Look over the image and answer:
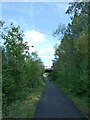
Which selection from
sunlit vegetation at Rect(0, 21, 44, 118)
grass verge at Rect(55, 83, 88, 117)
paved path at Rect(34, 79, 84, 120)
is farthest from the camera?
grass verge at Rect(55, 83, 88, 117)

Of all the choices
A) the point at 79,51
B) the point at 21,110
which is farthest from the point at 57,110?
the point at 79,51

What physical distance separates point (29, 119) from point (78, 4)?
6.45 metres

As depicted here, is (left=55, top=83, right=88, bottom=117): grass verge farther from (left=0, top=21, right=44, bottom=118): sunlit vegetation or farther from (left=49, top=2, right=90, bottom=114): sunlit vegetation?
(left=0, top=21, right=44, bottom=118): sunlit vegetation

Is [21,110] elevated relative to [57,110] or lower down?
elevated

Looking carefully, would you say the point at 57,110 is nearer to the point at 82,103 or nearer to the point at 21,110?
the point at 21,110

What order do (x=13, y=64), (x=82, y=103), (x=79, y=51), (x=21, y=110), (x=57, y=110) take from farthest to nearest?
(x=79, y=51) → (x=82, y=103) → (x=57, y=110) → (x=21, y=110) → (x=13, y=64)

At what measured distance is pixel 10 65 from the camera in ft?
56.1

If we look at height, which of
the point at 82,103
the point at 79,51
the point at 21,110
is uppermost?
the point at 79,51

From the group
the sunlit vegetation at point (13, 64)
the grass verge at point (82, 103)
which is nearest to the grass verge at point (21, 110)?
the sunlit vegetation at point (13, 64)

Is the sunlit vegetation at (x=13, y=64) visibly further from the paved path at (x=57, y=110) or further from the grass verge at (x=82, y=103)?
the grass verge at (x=82, y=103)

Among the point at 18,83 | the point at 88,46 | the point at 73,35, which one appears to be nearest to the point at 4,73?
the point at 18,83

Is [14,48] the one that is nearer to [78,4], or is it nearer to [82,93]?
[78,4]

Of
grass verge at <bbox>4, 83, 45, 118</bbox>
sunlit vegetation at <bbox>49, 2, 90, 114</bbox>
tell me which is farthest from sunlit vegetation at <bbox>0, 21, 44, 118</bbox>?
sunlit vegetation at <bbox>49, 2, 90, 114</bbox>

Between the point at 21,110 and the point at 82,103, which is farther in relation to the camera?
the point at 82,103
